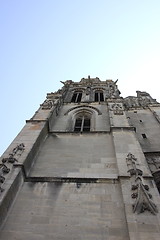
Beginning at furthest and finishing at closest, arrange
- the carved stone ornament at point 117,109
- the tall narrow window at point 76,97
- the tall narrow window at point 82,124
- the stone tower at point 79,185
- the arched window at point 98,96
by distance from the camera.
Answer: the arched window at point 98,96 → the tall narrow window at point 76,97 → the tall narrow window at point 82,124 → the carved stone ornament at point 117,109 → the stone tower at point 79,185

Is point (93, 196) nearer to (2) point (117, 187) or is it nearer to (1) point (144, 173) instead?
(2) point (117, 187)

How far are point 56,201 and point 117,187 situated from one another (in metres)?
2.19

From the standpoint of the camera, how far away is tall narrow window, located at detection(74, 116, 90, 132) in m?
15.0

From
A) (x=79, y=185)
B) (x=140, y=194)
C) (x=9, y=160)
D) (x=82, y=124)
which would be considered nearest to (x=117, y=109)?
(x=82, y=124)

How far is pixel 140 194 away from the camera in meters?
6.63

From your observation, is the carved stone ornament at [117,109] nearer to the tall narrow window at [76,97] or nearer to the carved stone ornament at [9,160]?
the tall narrow window at [76,97]

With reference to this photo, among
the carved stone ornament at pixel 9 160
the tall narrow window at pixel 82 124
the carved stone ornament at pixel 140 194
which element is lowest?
the carved stone ornament at pixel 140 194

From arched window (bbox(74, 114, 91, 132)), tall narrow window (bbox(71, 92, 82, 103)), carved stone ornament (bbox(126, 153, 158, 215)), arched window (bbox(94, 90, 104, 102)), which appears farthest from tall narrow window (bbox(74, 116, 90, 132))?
carved stone ornament (bbox(126, 153, 158, 215))

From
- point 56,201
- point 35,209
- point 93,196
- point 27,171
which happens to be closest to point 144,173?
point 93,196

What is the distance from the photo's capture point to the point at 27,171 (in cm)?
897

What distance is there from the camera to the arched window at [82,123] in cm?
1506

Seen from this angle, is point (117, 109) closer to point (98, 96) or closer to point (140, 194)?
point (98, 96)

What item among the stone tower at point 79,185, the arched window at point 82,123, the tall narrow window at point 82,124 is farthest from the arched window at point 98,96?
the stone tower at point 79,185

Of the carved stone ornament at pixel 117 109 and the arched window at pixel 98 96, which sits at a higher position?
the arched window at pixel 98 96
